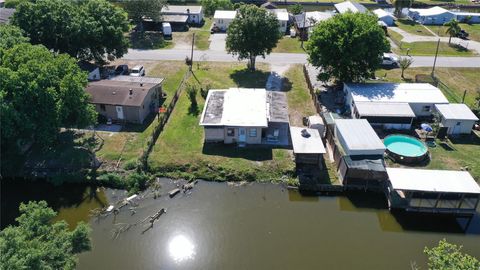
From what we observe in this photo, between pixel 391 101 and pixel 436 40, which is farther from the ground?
pixel 391 101

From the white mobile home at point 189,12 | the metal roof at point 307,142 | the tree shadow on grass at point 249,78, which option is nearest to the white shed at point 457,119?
the metal roof at point 307,142

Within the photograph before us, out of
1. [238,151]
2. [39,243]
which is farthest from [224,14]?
[39,243]

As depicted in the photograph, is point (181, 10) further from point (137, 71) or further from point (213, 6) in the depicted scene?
point (137, 71)

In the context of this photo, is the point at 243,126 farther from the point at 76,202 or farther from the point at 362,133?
the point at 76,202

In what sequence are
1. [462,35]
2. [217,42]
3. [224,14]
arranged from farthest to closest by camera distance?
[224,14]
[462,35]
[217,42]

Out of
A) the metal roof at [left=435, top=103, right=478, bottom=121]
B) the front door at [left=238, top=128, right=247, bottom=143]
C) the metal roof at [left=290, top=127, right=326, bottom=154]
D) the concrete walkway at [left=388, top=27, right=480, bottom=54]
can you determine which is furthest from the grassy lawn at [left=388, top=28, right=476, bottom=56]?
the front door at [left=238, top=128, right=247, bottom=143]

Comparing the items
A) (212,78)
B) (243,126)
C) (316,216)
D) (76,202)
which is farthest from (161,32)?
(316,216)

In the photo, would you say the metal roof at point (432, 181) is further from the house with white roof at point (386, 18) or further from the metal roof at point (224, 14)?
the house with white roof at point (386, 18)
